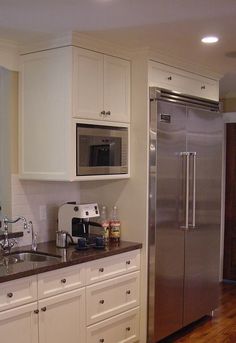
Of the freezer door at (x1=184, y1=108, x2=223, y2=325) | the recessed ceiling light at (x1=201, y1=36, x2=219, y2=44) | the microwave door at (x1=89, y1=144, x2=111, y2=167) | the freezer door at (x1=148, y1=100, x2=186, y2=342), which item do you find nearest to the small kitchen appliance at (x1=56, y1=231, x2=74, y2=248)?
the microwave door at (x1=89, y1=144, x2=111, y2=167)

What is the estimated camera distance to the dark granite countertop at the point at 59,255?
2.75 metres

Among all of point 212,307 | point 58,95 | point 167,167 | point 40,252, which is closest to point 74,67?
point 58,95

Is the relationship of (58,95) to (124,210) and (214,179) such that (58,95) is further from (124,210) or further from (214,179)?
(214,179)

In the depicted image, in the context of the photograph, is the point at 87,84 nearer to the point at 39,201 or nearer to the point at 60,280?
the point at 39,201

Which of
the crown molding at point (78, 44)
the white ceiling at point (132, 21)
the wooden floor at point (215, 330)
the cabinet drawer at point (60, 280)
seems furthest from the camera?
the wooden floor at point (215, 330)

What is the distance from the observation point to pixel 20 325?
9.08 feet

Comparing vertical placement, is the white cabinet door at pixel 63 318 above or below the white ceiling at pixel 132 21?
below

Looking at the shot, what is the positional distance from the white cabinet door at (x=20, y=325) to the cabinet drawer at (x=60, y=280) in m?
0.12

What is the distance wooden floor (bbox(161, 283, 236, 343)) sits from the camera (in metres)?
3.97

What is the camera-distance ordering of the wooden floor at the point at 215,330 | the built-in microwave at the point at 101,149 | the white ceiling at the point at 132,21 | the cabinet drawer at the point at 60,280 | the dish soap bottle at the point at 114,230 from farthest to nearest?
the wooden floor at the point at 215,330 < the dish soap bottle at the point at 114,230 < the built-in microwave at the point at 101,149 < the cabinet drawer at the point at 60,280 < the white ceiling at the point at 132,21

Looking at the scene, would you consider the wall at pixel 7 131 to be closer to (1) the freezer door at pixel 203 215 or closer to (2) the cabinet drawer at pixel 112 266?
(2) the cabinet drawer at pixel 112 266

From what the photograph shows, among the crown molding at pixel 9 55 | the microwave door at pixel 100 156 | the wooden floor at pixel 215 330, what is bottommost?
the wooden floor at pixel 215 330

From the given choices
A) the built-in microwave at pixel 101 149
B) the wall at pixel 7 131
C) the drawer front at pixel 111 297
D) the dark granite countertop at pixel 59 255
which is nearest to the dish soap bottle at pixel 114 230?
the dark granite countertop at pixel 59 255

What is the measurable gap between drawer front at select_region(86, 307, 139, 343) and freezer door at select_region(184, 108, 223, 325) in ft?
2.10
